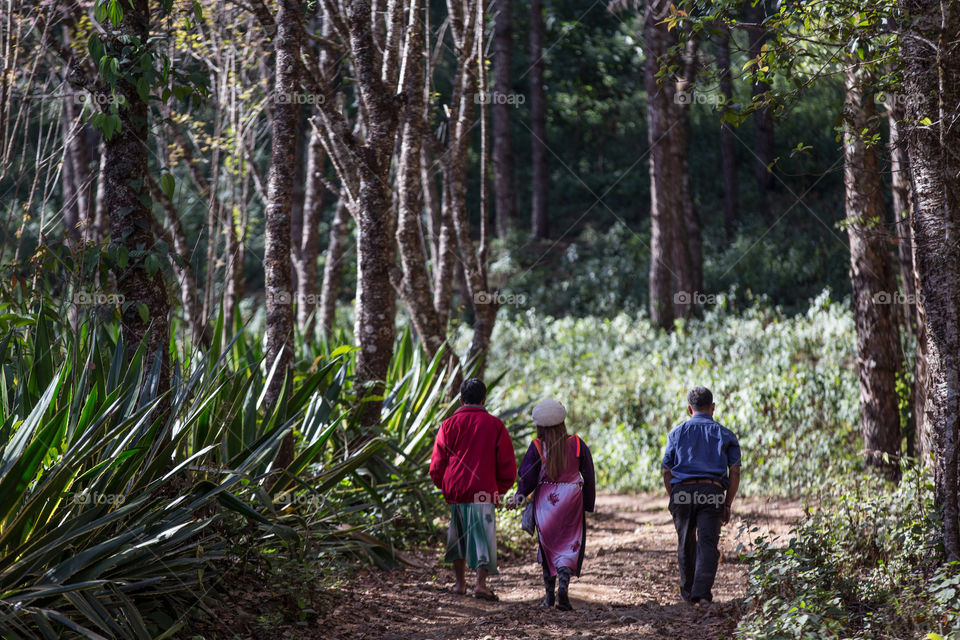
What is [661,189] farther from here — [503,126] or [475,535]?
[475,535]

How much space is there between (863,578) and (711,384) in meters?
6.20

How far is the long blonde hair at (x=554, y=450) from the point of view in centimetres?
550

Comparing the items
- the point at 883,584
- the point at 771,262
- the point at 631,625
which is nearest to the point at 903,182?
the point at 883,584

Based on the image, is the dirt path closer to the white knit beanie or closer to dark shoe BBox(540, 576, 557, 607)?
dark shoe BBox(540, 576, 557, 607)

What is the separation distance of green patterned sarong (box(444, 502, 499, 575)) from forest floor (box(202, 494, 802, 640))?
11.3 inches

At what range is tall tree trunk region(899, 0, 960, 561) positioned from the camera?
15.5 feet

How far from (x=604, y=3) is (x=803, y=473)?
53.1 feet

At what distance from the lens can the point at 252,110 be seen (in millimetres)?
11859

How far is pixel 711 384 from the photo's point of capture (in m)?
11.3

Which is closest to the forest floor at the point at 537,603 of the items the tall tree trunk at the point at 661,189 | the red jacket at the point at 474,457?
the red jacket at the point at 474,457

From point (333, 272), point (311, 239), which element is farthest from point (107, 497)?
point (311, 239)

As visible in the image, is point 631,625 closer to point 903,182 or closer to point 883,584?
point 883,584

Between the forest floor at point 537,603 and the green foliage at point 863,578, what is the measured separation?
32cm

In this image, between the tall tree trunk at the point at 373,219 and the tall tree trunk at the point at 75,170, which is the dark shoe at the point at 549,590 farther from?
the tall tree trunk at the point at 75,170
